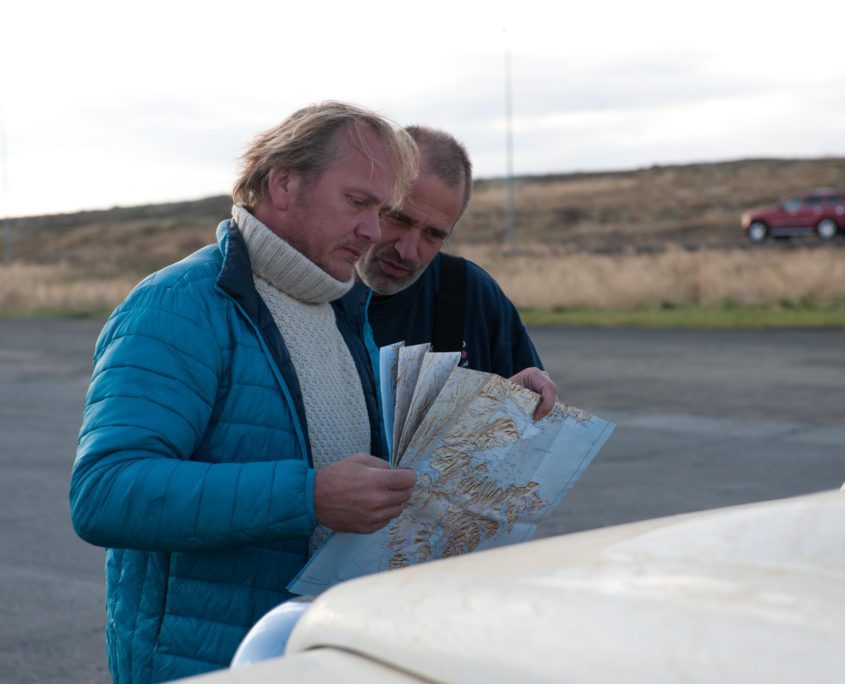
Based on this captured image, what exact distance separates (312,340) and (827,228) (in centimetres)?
4921

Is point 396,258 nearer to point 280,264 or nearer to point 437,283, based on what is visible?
point 437,283

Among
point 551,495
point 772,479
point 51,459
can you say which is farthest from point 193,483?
point 51,459

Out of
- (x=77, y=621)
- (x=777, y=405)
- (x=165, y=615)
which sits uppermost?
(x=165, y=615)

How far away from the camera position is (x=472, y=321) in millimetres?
3721

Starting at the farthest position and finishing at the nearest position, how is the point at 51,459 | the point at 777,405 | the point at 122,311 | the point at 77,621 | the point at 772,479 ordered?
the point at 777,405 < the point at 51,459 < the point at 772,479 < the point at 77,621 < the point at 122,311

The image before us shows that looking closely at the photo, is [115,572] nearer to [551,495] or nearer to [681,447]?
[551,495]

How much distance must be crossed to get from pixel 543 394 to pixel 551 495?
0.23 metres

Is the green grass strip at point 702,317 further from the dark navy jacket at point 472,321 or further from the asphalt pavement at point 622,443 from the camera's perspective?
the dark navy jacket at point 472,321

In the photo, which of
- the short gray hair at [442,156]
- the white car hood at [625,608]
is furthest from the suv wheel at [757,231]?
the white car hood at [625,608]

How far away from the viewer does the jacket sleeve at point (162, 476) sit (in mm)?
2285

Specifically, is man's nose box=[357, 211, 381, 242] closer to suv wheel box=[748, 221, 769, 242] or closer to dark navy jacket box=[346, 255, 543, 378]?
dark navy jacket box=[346, 255, 543, 378]

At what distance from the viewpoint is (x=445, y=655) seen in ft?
4.00

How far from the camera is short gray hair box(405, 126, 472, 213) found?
3520 mm

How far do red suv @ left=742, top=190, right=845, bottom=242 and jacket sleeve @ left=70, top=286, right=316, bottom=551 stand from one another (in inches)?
1912
